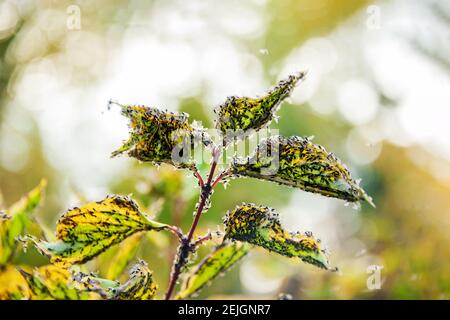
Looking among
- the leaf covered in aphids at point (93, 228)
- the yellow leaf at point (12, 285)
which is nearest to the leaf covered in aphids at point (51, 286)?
the yellow leaf at point (12, 285)

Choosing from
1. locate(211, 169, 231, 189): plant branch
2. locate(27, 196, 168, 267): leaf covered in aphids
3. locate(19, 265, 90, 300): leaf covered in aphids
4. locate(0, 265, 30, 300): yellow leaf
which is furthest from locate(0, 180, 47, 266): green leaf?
locate(211, 169, 231, 189): plant branch

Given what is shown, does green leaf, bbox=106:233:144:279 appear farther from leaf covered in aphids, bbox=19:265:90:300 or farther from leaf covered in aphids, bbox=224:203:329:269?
leaf covered in aphids, bbox=224:203:329:269

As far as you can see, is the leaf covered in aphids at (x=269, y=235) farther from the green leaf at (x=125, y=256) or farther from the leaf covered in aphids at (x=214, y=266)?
the green leaf at (x=125, y=256)

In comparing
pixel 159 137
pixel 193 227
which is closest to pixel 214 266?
pixel 193 227

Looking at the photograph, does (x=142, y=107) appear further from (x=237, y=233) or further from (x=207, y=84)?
(x=207, y=84)

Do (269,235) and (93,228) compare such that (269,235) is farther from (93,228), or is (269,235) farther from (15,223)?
(15,223)
